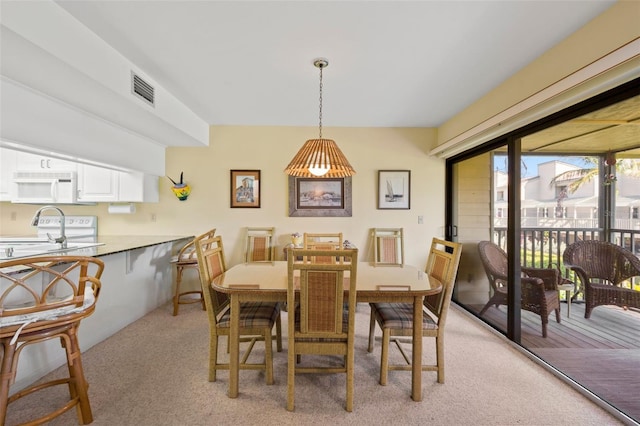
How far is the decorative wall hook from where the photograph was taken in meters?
3.77

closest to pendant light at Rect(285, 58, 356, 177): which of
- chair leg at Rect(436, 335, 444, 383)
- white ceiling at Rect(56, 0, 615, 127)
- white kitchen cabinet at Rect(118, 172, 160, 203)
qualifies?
white ceiling at Rect(56, 0, 615, 127)

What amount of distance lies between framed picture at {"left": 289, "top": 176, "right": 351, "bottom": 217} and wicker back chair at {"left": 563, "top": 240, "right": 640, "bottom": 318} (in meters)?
2.47

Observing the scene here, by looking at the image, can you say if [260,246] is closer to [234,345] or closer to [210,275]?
[210,275]

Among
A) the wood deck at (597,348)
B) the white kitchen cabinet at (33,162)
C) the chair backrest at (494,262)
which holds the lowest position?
the wood deck at (597,348)

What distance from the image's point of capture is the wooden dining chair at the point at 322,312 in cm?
161

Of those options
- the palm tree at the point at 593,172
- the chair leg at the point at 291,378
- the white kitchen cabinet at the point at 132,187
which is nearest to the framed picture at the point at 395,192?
the palm tree at the point at 593,172

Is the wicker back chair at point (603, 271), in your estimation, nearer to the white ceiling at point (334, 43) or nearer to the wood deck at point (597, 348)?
the wood deck at point (597, 348)

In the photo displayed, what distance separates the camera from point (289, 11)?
170 centimetres

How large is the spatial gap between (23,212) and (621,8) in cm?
641

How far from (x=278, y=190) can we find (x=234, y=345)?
7.98ft

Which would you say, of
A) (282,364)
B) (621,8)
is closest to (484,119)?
(621,8)

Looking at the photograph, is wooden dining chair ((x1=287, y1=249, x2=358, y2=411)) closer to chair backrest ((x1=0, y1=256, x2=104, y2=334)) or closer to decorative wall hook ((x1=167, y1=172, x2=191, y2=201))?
chair backrest ((x1=0, y1=256, x2=104, y2=334))

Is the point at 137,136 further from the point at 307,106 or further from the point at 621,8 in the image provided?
the point at 621,8

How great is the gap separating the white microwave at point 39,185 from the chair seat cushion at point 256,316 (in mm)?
2834
